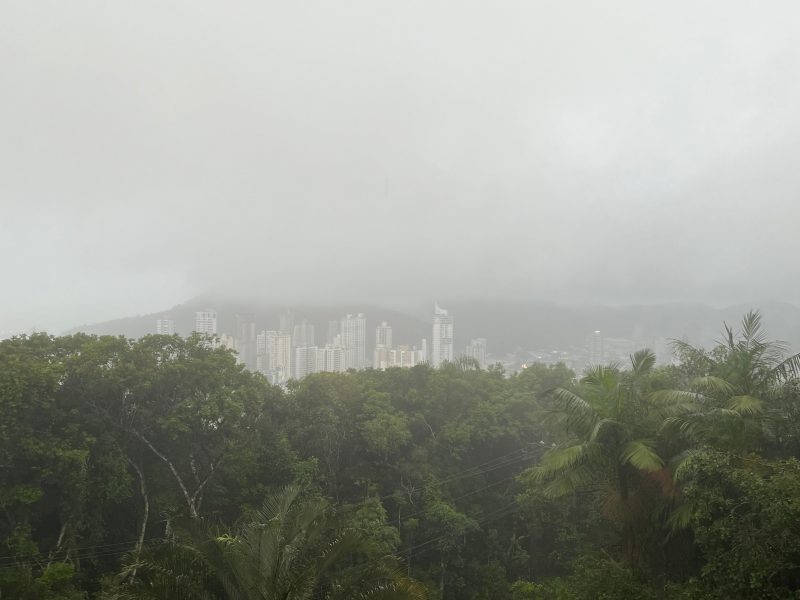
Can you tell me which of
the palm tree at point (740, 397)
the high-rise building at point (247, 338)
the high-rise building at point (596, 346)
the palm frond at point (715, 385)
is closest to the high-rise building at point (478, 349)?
the high-rise building at point (596, 346)

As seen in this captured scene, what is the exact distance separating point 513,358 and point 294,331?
27.0 m

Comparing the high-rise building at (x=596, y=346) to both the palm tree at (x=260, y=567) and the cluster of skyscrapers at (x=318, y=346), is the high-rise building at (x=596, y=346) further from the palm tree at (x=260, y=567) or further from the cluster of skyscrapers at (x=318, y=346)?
the palm tree at (x=260, y=567)

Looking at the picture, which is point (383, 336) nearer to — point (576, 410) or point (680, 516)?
point (576, 410)

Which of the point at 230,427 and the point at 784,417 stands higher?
the point at 784,417

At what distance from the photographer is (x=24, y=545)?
9.27 metres

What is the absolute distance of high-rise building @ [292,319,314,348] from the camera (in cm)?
5056

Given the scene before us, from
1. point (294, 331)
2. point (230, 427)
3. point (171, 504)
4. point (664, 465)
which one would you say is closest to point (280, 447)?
point (230, 427)

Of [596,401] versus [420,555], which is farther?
[420,555]

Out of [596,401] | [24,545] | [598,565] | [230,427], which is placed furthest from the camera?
[230,427]

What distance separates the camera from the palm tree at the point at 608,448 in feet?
26.7

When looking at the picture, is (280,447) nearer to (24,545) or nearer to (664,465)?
(24,545)

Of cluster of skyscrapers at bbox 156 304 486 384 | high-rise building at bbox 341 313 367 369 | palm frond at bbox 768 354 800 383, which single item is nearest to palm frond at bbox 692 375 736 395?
palm frond at bbox 768 354 800 383

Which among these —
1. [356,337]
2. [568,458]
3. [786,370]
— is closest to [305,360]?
[356,337]

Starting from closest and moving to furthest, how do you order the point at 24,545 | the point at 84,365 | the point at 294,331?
the point at 24,545
the point at 84,365
the point at 294,331
